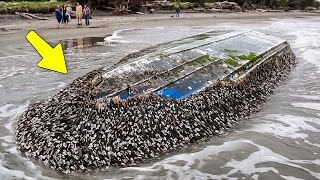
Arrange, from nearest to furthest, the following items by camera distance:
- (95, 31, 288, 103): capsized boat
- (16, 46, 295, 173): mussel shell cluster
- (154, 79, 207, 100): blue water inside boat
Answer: (16, 46, 295, 173): mussel shell cluster, (95, 31, 288, 103): capsized boat, (154, 79, 207, 100): blue water inside boat

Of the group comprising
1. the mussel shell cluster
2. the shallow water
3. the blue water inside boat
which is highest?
the blue water inside boat

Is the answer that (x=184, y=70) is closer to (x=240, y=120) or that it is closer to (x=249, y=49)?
(x=240, y=120)

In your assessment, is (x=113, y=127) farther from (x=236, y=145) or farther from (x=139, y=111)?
(x=236, y=145)

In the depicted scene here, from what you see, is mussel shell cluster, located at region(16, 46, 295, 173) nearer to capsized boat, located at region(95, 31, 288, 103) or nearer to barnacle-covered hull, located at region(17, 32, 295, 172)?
barnacle-covered hull, located at region(17, 32, 295, 172)

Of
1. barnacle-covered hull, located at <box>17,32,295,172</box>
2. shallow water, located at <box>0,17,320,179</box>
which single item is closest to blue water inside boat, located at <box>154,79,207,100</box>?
barnacle-covered hull, located at <box>17,32,295,172</box>

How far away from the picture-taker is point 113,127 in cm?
458

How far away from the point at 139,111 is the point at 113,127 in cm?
44

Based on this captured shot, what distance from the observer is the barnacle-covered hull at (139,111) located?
4383 mm

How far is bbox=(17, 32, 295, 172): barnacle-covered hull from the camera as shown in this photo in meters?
4.38

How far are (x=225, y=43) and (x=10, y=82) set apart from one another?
503 cm

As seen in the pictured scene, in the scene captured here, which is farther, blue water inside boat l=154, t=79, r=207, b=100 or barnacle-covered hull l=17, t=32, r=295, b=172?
blue water inside boat l=154, t=79, r=207, b=100

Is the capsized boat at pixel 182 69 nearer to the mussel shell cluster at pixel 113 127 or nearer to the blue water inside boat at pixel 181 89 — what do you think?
the blue water inside boat at pixel 181 89

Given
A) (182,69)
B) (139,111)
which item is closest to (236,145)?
(139,111)

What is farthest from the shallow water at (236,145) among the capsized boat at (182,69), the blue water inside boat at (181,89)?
the capsized boat at (182,69)
